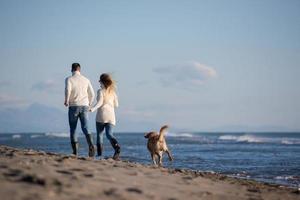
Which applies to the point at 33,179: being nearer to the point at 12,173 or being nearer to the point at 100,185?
the point at 12,173

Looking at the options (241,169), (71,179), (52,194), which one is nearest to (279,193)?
(71,179)

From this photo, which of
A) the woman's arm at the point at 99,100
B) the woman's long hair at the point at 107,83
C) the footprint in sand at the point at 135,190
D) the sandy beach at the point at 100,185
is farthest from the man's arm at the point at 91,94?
the footprint in sand at the point at 135,190

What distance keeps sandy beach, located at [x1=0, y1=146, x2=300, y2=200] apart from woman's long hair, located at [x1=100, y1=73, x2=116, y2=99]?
10.3ft

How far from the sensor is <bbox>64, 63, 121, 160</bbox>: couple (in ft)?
34.0

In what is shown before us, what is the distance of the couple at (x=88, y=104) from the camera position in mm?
10359

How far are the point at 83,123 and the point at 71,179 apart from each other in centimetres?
438

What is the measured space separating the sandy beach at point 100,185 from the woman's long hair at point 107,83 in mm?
3153

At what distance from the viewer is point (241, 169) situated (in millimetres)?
14094

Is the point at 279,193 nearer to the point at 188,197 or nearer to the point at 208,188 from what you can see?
the point at 208,188

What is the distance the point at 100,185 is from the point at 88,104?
186 inches

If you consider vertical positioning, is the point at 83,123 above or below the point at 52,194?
above

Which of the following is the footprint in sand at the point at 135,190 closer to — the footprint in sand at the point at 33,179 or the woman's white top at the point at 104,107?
the footprint in sand at the point at 33,179

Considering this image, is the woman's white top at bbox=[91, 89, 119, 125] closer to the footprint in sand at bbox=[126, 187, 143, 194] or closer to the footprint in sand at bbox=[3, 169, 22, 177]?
the footprint in sand at bbox=[3, 169, 22, 177]

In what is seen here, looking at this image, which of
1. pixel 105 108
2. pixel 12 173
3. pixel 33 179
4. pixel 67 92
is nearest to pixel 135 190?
pixel 33 179
